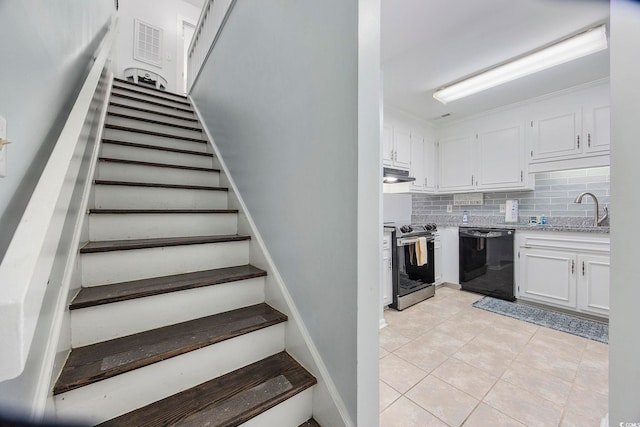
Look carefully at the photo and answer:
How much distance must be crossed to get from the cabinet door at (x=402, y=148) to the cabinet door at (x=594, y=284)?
2171 mm

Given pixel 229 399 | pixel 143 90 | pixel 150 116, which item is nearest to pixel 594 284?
pixel 229 399

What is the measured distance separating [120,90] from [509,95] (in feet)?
15.0

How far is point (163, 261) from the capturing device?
1.31m

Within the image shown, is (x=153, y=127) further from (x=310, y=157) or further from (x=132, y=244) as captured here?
(x=310, y=157)

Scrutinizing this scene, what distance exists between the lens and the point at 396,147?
3508 millimetres

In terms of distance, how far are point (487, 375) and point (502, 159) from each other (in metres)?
2.85

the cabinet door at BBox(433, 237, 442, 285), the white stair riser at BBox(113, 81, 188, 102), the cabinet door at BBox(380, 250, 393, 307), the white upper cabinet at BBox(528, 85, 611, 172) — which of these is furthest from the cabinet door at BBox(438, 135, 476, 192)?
the white stair riser at BBox(113, 81, 188, 102)

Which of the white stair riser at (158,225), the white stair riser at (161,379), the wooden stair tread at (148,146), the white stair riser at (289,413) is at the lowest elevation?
the white stair riser at (289,413)

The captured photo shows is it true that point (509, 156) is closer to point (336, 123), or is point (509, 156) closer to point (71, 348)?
point (336, 123)

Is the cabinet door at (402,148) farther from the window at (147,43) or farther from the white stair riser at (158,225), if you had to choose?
the window at (147,43)

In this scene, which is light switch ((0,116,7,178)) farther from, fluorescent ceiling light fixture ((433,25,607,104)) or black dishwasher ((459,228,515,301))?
black dishwasher ((459,228,515,301))

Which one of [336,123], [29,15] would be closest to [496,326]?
[336,123]

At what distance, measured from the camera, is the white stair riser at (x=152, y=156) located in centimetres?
183

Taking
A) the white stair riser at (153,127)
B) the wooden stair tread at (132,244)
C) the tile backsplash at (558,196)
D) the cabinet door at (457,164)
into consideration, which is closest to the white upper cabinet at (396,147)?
the cabinet door at (457,164)
